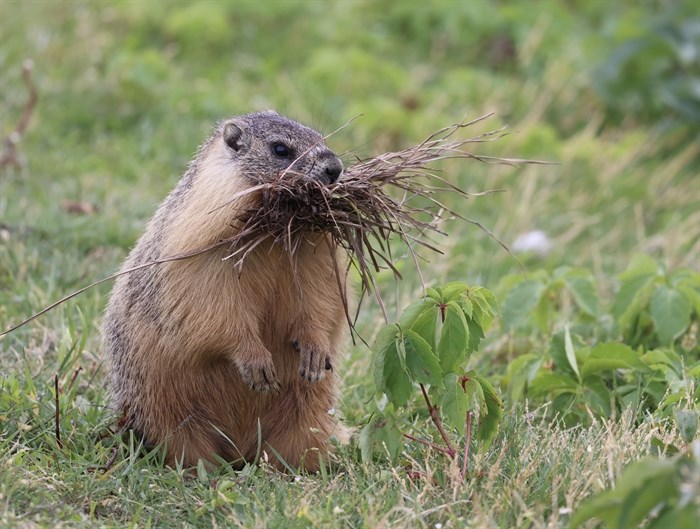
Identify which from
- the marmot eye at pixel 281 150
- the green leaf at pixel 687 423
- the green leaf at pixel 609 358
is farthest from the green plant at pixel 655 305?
the marmot eye at pixel 281 150

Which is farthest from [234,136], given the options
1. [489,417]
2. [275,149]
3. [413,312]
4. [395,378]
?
[489,417]

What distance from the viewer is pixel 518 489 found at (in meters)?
3.39

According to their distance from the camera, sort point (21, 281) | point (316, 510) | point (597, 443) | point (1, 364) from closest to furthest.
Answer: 1. point (316, 510)
2. point (597, 443)
3. point (1, 364)
4. point (21, 281)

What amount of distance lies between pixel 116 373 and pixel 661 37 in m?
6.29

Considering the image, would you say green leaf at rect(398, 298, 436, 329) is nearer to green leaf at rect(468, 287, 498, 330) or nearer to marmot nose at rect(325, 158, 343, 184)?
green leaf at rect(468, 287, 498, 330)

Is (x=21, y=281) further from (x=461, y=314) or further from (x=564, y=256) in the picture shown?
(x=564, y=256)

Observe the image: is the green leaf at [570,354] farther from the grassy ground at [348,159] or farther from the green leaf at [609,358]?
the grassy ground at [348,159]

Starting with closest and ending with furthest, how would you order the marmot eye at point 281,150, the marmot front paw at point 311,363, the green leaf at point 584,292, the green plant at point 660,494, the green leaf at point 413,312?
the green plant at point 660,494
the green leaf at point 413,312
the marmot front paw at point 311,363
the marmot eye at point 281,150
the green leaf at point 584,292

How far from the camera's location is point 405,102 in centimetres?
897

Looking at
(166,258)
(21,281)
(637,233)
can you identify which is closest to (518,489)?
(166,258)

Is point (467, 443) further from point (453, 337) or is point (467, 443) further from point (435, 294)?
point (435, 294)

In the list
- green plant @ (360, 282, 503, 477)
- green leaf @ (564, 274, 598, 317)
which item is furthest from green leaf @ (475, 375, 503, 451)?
green leaf @ (564, 274, 598, 317)

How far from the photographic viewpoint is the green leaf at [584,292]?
5.02 metres

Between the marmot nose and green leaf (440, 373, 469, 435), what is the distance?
0.80 meters
